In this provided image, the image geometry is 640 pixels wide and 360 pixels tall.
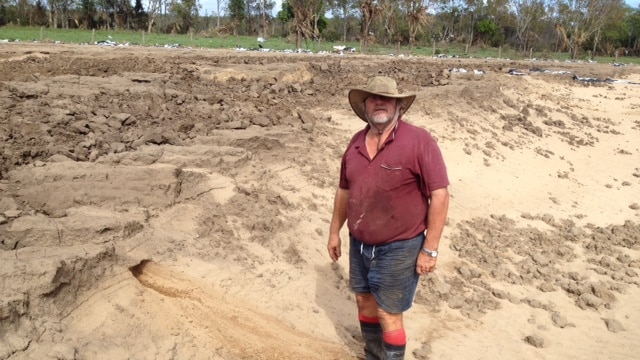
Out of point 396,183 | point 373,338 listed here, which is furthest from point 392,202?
point 373,338

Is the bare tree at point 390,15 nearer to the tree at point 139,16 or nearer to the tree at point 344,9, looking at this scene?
the tree at point 344,9

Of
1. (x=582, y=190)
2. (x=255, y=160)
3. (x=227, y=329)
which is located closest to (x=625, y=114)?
(x=582, y=190)

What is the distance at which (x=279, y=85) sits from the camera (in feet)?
32.9

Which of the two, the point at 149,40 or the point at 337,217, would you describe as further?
the point at 149,40

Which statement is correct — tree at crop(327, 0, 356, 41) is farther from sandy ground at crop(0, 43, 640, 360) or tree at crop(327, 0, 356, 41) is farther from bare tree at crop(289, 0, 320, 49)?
sandy ground at crop(0, 43, 640, 360)

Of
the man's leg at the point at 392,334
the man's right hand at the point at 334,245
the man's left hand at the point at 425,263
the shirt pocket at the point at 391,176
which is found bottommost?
the man's leg at the point at 392,334

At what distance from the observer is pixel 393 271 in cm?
296

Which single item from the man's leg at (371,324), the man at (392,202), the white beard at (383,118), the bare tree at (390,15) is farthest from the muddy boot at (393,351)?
the bare tree at (390,15)

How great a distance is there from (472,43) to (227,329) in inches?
1969

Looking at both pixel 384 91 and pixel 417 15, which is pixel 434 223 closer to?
pixel 384 91

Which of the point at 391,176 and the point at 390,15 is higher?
the point at 390,15

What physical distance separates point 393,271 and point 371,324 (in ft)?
1.90

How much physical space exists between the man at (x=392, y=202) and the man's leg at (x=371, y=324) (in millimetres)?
165

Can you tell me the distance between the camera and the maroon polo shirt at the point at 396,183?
2801 millimetres
